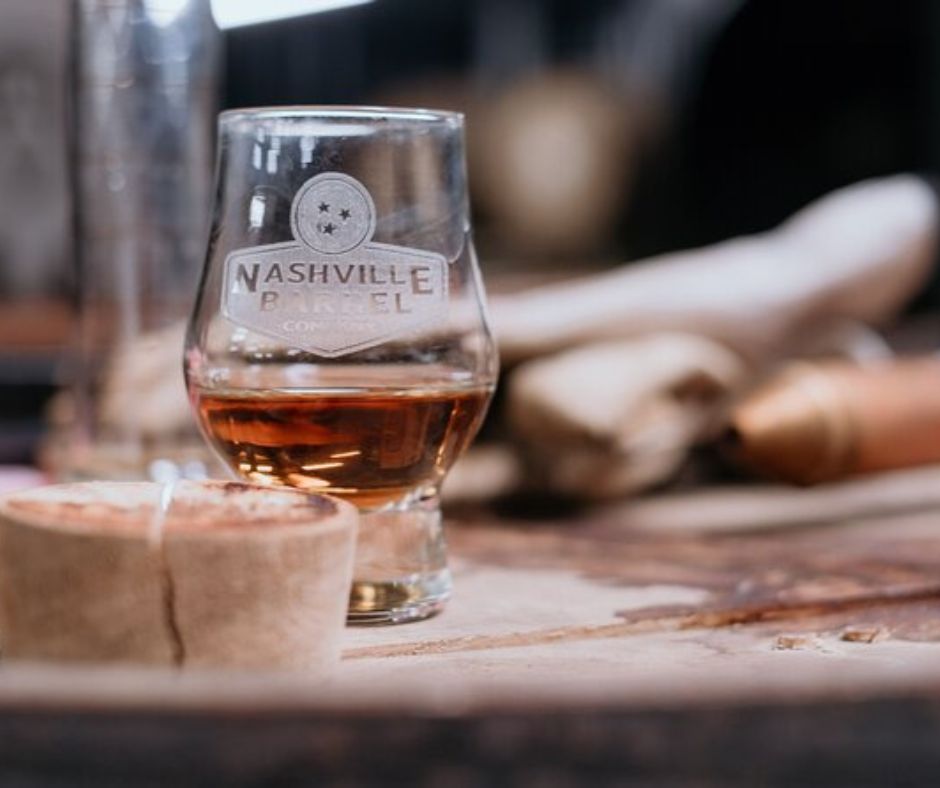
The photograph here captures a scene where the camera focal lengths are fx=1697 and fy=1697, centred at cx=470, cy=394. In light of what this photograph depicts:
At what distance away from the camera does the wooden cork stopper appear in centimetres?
46

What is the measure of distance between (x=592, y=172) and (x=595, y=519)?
3459 mm

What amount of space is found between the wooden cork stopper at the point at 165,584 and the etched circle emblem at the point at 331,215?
16 centimetres

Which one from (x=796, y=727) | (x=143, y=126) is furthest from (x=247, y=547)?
(x=143, y=126)

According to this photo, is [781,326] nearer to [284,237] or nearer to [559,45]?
[284,237]

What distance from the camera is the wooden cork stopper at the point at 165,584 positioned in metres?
0.46

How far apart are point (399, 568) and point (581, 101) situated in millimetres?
3642

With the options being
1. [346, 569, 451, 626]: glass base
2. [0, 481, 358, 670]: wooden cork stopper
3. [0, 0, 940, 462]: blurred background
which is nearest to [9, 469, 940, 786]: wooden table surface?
[0, 481, 358, 670]: wooden cork stopper

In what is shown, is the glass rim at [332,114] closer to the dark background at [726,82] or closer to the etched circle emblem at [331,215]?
the etched circle emblem at [331,215]

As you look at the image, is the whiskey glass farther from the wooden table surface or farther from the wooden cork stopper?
the wooden table surface

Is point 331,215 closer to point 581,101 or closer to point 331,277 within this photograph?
point 331,277

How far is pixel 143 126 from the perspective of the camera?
104cm

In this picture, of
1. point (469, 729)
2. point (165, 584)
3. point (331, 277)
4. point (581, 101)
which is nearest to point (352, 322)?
point (331, 277)

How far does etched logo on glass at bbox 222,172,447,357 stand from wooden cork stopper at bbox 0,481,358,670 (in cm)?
15

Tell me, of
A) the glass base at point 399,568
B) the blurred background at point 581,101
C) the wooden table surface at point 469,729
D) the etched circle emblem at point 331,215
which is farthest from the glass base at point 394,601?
the blurred background at point 581,101
